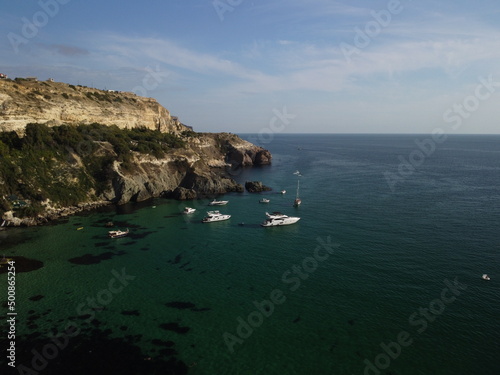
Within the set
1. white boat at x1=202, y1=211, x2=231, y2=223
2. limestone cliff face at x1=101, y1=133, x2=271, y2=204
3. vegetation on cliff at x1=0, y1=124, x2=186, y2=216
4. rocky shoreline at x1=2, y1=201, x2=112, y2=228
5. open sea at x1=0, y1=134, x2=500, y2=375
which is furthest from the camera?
limestone cliff face at x1=101, y1=133, x2=271, y2=204

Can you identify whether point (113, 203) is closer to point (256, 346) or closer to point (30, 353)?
point (30, 353)

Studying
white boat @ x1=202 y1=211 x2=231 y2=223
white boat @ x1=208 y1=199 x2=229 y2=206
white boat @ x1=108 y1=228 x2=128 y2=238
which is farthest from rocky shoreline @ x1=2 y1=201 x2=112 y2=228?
white boat @ x1=202 y1=211 x2=231 y2=223

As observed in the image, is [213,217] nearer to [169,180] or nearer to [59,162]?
[169,180]

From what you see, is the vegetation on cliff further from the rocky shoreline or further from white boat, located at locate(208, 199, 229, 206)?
white boat, located at locate(208, 199, 229, 206)

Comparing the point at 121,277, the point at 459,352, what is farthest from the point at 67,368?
the point at 459,352

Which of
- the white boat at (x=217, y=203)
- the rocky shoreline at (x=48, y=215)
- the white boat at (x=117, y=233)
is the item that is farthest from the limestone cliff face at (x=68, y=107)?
the white boat at (x=217, y=203)

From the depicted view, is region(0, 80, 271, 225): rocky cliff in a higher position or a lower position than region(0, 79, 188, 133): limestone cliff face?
lower
